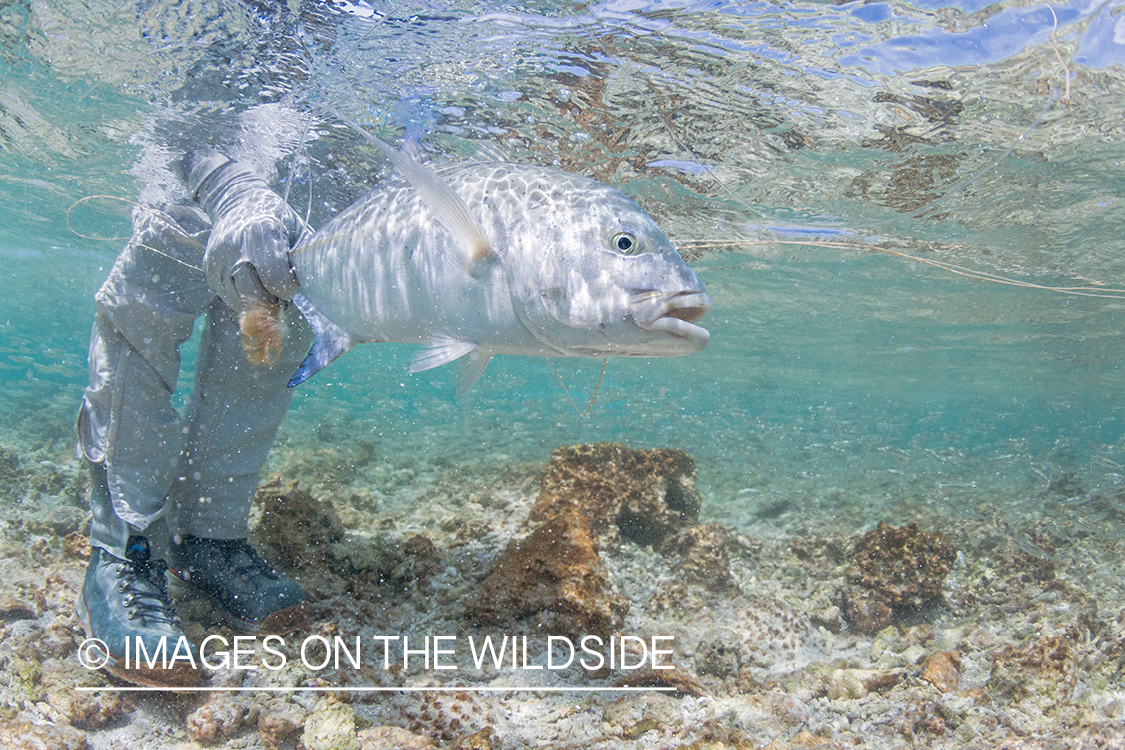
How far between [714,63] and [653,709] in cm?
642

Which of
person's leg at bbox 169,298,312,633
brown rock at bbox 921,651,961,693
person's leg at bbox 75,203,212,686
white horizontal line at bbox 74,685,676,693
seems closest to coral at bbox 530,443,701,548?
white horizontal line at bbox 74,685,676,693

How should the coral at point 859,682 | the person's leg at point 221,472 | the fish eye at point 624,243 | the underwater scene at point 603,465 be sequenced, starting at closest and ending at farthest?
the fish eye at point 624,243
the underwater scene at point 603,465
the coral at point 859,682
the person's leg at point 221,472

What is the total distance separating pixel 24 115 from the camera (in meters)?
8.82

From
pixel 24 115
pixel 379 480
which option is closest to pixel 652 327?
pixel 379 480

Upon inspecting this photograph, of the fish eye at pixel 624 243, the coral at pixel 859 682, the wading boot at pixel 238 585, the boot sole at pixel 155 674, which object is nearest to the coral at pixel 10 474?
the wading boot at pixel 238 585

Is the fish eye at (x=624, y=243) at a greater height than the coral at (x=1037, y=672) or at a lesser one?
greater

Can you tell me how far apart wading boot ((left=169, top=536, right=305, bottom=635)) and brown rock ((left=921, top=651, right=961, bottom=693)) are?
4.46 m

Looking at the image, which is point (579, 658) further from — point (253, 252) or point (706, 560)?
point (253, 252)

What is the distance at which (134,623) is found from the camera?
128 inches

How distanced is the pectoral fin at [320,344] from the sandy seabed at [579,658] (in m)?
1.88

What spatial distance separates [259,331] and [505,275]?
5.58 ft

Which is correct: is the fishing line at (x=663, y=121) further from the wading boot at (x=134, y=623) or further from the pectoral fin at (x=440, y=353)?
the wading boot at (x=134, y=623)

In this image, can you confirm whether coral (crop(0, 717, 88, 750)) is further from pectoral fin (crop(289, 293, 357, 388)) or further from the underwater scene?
pectoral fin (crop(289, 293, 357, 388))

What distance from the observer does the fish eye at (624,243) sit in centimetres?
221
